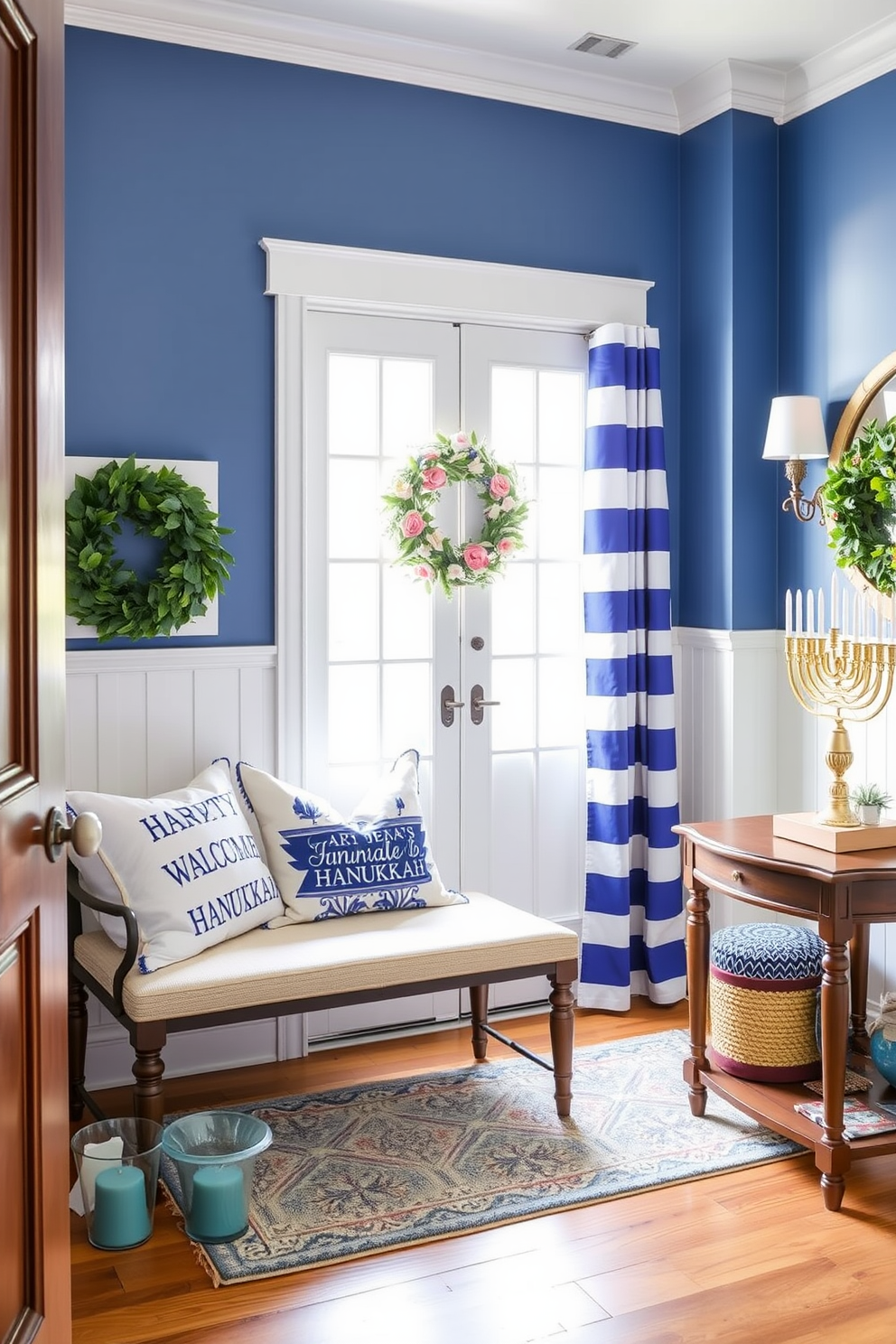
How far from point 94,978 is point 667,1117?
1.49 m

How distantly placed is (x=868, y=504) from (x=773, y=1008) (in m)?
1.39

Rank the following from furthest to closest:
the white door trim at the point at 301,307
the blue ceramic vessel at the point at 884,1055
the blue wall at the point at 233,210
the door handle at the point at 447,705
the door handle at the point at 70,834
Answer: the door handle at the point at 447,705
the white door trim at the point at 301,307
the blue wall at the point at 233,210
the blue ceramic vessel at the point at 884,1055
the door handle at the point at 70,834

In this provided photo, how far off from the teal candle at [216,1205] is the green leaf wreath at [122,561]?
1396 millimetres

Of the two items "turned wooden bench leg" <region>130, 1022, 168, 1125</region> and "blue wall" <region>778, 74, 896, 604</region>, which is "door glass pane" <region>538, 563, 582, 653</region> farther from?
"turned wooden bench leg" <region>130, 1022, 168, 1125</region>

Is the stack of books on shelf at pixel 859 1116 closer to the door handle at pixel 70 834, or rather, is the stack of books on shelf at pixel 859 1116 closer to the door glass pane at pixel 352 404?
the door handle at pixel 70 834

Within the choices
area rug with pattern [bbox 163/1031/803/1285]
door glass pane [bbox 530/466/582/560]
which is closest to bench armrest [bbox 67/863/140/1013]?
area rug with pattern [bbox 163/1031/803/1285]

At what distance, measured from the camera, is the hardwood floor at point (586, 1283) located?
2248 mm

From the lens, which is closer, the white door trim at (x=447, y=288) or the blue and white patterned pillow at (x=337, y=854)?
the blue and white patterned pillow at (x=337, y=854)

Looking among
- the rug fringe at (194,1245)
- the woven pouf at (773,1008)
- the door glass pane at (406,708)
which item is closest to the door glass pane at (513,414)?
the door glass pane at (406,708)

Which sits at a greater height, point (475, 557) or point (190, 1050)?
point (475, 557)

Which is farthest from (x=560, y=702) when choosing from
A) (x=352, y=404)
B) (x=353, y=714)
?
(x=352, y=404)

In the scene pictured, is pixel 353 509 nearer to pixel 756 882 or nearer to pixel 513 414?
pixel 513 414

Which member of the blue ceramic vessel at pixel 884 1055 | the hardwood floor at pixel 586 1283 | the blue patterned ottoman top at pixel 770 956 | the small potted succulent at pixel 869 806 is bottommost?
the hardwood floor at pixel 586 1283

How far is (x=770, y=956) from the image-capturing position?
→ 3059 mm
